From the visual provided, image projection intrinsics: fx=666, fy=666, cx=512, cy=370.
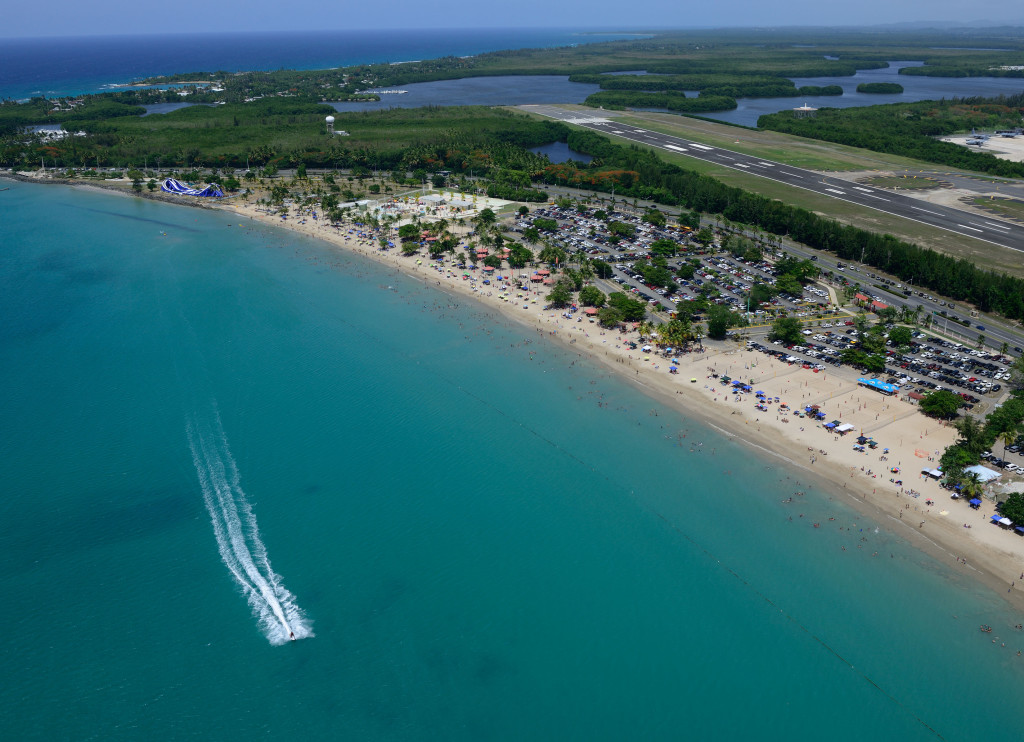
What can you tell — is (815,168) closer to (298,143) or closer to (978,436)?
(978,436)

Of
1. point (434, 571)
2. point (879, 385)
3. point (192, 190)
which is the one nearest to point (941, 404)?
→ point (879, 385)

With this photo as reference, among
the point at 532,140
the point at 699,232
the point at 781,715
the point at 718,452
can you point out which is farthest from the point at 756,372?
the point at 532,140

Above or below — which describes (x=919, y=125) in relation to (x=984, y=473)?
above

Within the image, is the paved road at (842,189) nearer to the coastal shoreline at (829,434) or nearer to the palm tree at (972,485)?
the coastal shoreline at (829,434)

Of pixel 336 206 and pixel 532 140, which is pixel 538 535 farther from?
pixel 532 140

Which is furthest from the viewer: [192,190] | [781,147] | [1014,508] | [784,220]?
[781,147]

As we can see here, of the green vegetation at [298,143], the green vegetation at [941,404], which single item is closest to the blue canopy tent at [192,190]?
the green vegetation at [298,143]
